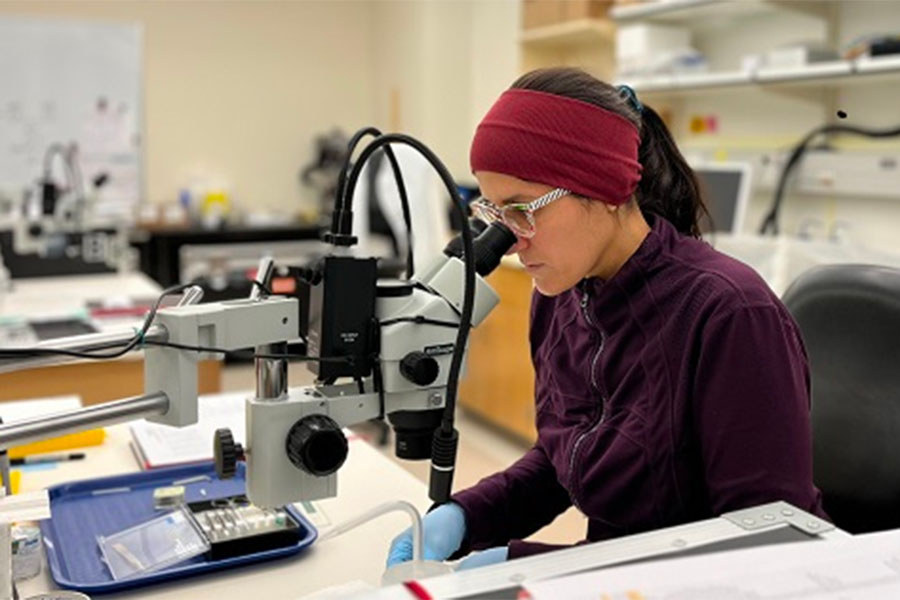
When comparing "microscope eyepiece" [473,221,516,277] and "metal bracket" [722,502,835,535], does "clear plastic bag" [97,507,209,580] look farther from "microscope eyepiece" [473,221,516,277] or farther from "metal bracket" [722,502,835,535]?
"metal bracket" [722,502,835,535]

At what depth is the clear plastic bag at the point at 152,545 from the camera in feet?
3.71

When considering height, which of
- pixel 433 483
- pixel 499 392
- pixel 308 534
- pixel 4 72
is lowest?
pixel 499 392

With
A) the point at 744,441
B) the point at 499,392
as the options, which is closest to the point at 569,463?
the point at 744,441

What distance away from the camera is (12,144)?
197 inches

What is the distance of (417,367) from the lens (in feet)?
3.05

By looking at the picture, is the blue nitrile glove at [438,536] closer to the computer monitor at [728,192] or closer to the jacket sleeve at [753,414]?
the jacket sleeve at [753,414]

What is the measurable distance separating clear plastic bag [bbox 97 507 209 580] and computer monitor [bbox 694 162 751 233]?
92.9 inches

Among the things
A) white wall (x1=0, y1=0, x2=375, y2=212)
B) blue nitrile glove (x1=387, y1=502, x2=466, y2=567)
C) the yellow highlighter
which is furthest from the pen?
white wall (x1=0, y1=0, x2=375, y2=212)

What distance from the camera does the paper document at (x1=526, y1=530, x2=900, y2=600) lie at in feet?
2.26

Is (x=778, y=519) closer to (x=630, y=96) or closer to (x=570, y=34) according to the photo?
(x=630, y=96)

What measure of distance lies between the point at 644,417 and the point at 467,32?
4454 mm

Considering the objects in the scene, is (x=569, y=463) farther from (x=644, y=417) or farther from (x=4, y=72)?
(x=4, y=72)

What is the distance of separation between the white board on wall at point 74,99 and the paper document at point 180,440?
351 cm

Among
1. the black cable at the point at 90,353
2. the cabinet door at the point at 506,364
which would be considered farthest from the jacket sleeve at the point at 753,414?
the cabinet door at the point at 506,364
